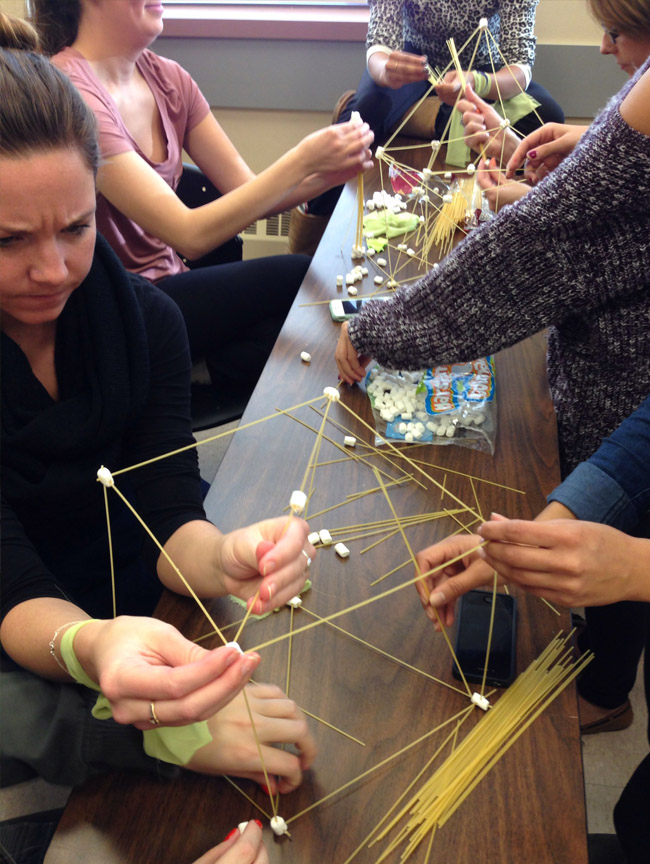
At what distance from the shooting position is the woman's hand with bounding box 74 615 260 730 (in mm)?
627

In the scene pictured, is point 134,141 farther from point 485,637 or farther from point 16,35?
point 485,637

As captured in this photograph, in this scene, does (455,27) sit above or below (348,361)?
above

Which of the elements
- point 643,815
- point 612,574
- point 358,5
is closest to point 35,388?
point 612,574

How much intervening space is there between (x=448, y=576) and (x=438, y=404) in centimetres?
34

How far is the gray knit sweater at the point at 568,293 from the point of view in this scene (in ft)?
3.11

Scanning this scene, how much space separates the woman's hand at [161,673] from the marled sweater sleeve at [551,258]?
0.62 m

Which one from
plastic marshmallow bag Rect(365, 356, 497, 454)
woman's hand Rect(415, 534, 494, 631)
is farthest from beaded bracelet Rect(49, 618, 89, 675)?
plastic marshmallow bag Rect(365, 356, 497, 454)

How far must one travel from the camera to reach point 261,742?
0.71 meters

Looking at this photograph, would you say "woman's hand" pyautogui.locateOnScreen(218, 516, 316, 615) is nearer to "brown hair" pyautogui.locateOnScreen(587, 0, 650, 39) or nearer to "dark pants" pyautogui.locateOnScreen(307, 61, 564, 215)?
"brown hair" pyautogui.locateOnScreen(587, 0, 650, 39)

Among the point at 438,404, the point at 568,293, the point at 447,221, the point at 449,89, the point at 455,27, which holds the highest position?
the point at 455,27

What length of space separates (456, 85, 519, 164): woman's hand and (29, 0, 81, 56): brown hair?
0.92 meters

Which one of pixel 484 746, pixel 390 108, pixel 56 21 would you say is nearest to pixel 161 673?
pixel 484 746

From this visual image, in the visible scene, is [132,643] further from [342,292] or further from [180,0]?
[180,0]

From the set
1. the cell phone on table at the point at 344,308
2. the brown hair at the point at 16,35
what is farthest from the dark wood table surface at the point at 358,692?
the brown hair at the point at 16,35
